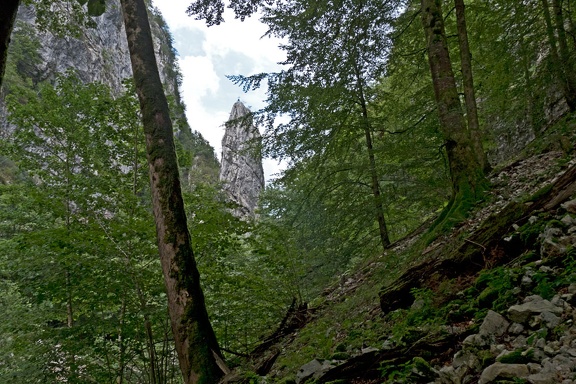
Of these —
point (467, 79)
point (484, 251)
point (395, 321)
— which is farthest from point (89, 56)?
point (484, 251)

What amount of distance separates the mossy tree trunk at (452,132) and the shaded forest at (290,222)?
0.02m

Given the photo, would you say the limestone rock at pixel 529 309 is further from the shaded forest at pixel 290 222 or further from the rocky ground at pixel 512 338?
the shaded forest at pixel 290 222

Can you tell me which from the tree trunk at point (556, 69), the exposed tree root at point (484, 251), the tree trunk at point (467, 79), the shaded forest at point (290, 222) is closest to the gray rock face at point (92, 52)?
the shaded forest at point (290, 222)

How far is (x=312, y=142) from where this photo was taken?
28.7 ft

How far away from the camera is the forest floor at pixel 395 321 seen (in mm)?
2348

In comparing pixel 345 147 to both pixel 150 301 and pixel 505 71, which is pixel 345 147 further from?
pixel 150 301

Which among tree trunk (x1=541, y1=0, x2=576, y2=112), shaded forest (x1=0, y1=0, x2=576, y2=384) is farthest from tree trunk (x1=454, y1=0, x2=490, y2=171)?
tree trunk (x1=541, y1=0, x2=576, y2=112)

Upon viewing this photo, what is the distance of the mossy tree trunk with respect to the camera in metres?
5.29

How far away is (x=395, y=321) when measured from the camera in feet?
10.2

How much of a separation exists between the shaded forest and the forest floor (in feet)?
0.08

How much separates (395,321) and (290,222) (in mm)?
5432

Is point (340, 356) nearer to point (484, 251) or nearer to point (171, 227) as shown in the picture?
point (484, 251)

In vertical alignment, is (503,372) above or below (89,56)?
below

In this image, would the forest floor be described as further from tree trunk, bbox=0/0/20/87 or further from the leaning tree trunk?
tree trunk, bbox=0/0/20/87
